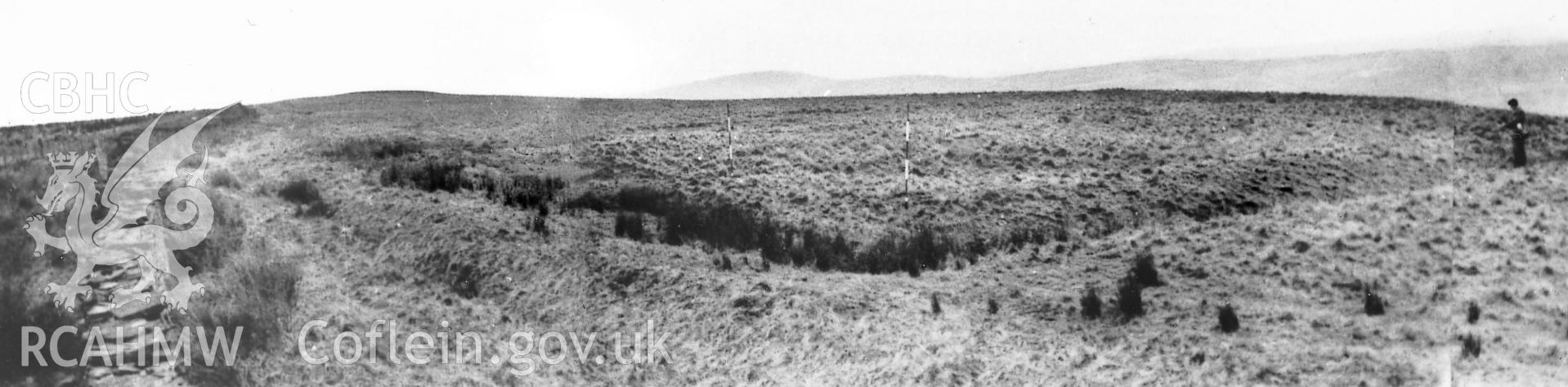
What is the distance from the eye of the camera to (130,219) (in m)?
14.5

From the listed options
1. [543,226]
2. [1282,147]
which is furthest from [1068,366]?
[1282,147]

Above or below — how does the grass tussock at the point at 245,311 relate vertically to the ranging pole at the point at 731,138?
below

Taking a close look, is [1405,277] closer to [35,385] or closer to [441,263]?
[441,263]

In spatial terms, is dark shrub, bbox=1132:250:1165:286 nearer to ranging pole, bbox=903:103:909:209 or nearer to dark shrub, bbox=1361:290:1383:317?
dark shrub, bbox=1361:290:1383:317

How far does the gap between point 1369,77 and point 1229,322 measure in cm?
2567

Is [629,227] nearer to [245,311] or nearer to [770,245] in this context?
[770,245]

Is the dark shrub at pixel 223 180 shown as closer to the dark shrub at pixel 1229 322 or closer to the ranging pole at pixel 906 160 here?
the ranging pole at pixel 906 160

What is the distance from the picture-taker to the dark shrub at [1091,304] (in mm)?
12891

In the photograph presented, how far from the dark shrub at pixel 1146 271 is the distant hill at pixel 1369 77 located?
12.4 meters

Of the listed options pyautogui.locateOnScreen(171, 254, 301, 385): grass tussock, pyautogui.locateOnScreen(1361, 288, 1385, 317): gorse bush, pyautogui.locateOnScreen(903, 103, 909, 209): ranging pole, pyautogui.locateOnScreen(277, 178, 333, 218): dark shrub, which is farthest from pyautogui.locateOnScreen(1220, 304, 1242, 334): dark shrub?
pyautogui.locateOnScreen(277, 178, 333, 218): dark shrub

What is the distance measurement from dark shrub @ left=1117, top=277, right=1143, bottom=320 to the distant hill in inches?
527

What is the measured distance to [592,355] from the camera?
506 inches

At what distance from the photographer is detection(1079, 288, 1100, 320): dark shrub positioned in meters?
12.9

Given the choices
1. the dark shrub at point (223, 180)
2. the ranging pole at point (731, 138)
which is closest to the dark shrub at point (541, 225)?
the ranging pole at point (731, 138)
